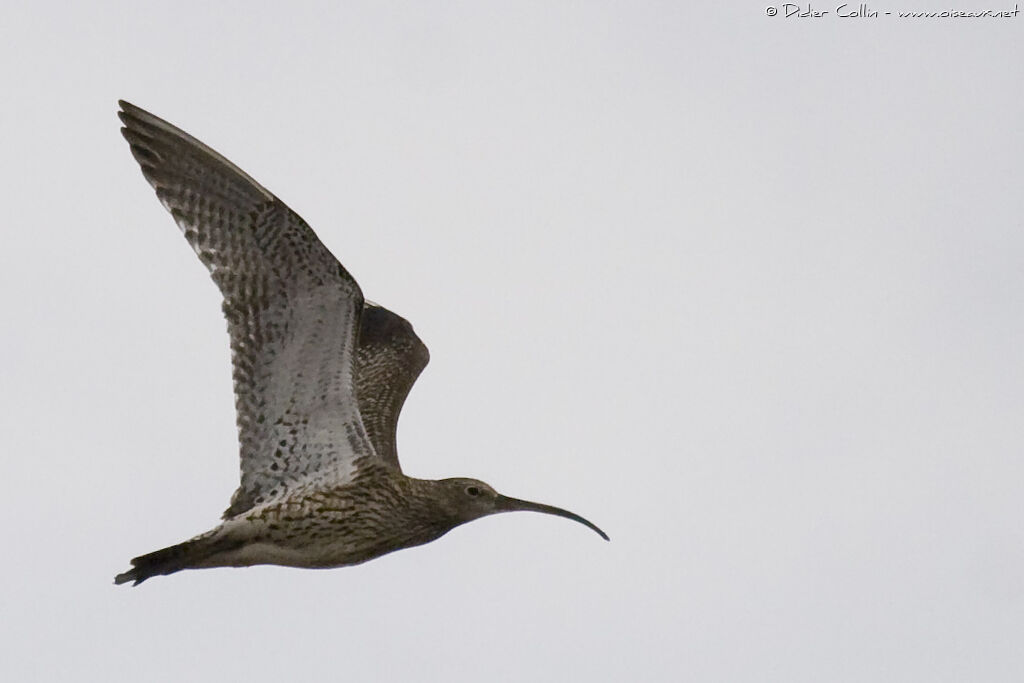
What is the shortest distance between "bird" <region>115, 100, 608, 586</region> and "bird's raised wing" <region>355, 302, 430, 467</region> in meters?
1.46

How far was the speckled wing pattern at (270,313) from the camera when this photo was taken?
1439 centimetres

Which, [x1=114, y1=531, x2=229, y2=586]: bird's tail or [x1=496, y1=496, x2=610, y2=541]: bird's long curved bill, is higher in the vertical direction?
[x1=496, y1=496, x2=610, y2=541]: bird's long curved bill

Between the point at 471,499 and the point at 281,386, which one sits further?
the point at 471,499

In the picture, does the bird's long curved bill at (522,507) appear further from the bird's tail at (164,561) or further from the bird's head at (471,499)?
the bird's tail at (164,561)

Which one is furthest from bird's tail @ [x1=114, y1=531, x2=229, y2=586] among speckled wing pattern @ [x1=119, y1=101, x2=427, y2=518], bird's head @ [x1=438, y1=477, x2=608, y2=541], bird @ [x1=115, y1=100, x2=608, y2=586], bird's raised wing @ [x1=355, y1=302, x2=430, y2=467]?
bird's raised wing @ [x1=355, y1=302, x2=430, y2=467]

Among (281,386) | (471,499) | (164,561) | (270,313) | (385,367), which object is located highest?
(385,367)

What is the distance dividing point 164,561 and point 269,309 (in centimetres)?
215

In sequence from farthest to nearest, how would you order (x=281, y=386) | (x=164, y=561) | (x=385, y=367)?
(x=385, y=367)
(x=281, y=386)
(x=164, y=561)

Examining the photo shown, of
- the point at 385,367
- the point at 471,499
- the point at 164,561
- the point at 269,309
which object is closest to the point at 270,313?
the point at 269,309

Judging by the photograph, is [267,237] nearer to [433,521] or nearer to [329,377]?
[329,377]

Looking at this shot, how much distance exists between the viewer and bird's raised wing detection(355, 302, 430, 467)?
16.9m

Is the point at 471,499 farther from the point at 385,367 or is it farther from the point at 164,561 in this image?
the point at 385,367

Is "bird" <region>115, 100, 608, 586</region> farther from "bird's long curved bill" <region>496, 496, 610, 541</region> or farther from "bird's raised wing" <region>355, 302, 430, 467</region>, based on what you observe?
"bird's raised wing" <region>355, 302, 430, 467</region>

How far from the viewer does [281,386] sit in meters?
14.6
